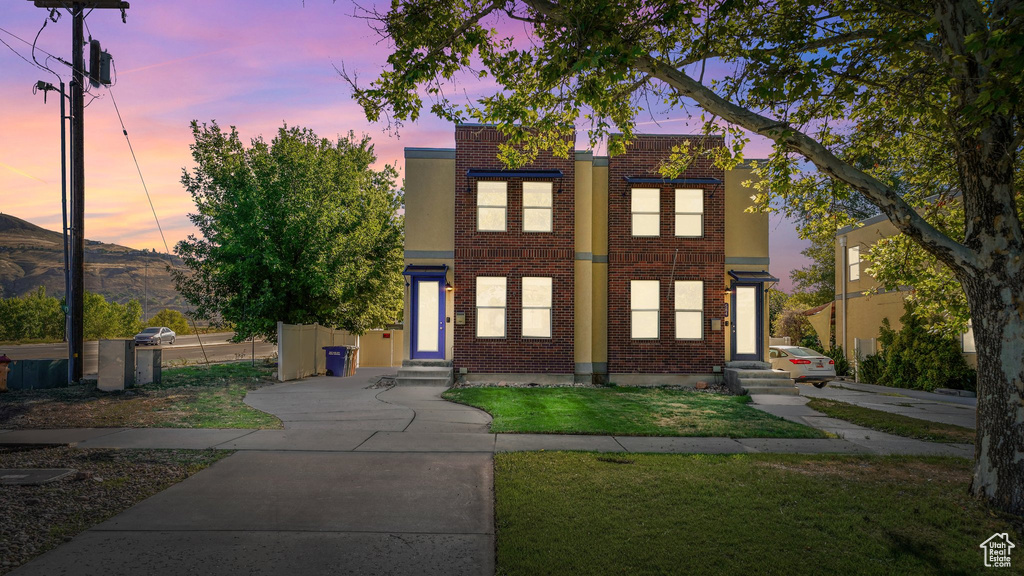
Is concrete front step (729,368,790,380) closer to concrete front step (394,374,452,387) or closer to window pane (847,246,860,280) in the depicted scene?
concrete front step (394,374,452,387)

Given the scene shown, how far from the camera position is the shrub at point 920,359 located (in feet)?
62.9

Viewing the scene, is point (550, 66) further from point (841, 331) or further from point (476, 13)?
point (841, 331)

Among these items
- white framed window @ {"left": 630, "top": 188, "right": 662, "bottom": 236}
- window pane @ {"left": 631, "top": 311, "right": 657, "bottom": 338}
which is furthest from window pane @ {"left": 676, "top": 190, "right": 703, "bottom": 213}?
window pane @ {"left": 631, "top": 311, "right": 657, "bottom": 338}

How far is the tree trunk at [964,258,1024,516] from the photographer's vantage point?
5.56 meters

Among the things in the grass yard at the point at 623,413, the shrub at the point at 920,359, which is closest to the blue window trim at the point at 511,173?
the grass yard at the point at 623,413

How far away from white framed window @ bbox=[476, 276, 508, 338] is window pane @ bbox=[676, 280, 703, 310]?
203 inches

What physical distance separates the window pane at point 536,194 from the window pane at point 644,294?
11.6 feet

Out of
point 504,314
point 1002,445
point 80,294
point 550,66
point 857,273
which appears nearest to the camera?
point 1002,445

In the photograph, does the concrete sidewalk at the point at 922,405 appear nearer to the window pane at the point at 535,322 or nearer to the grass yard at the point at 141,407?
the window pane at the point at 535,322

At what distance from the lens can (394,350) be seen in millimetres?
29391

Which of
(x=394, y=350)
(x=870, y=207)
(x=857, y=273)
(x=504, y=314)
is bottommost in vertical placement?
(x=394, y=350)

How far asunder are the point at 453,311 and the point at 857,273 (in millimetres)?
19581

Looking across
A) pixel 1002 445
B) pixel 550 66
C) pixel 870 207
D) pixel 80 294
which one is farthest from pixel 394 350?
pixel 870 207

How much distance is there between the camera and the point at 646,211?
17547 millimetres
